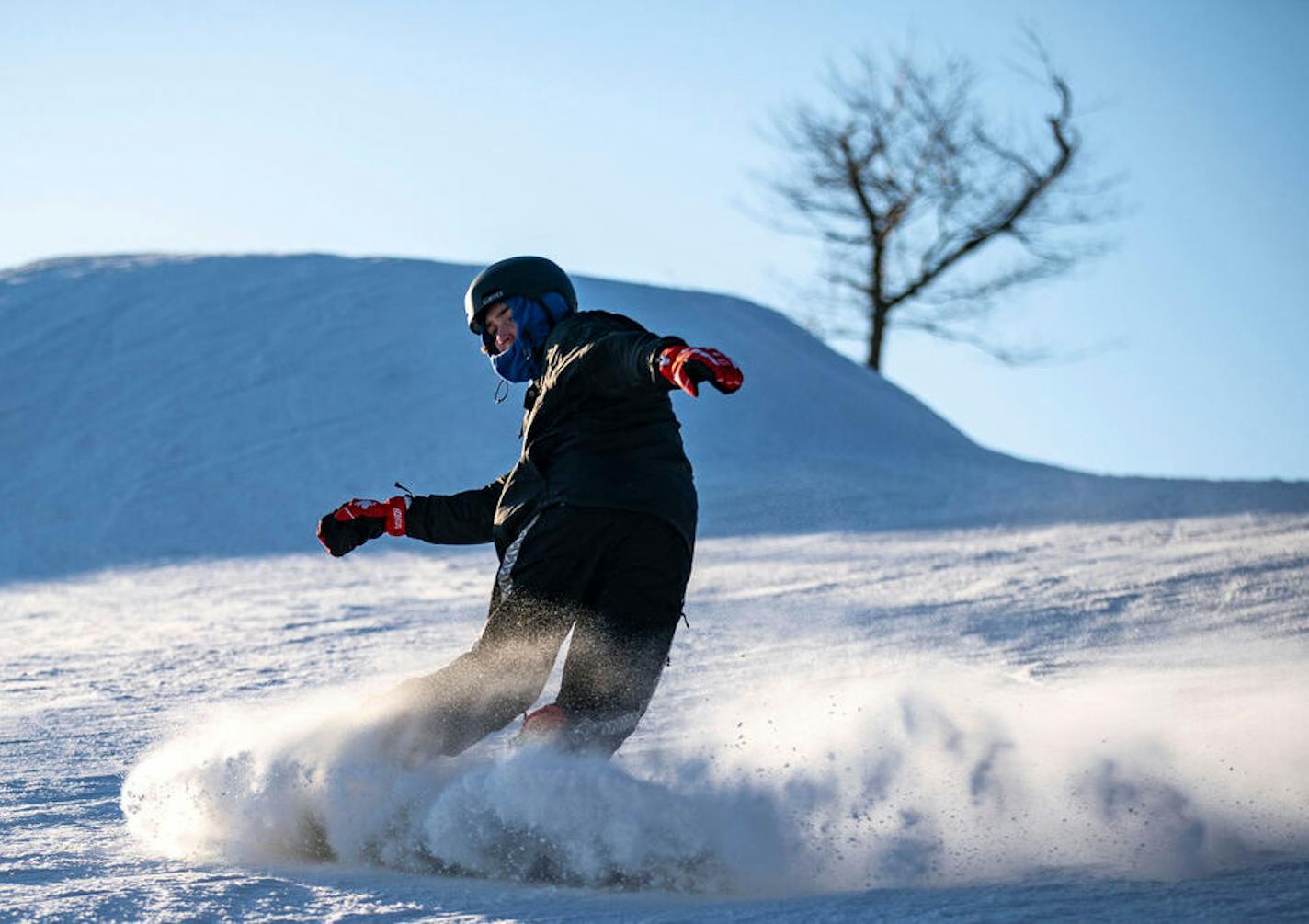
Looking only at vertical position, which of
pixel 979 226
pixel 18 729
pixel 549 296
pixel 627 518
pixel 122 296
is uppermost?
pixel 979 226

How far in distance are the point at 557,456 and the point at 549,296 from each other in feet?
1.36

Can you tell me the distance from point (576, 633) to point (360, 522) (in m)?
0.84

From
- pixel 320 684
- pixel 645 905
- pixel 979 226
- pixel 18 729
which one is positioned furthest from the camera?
pixel 979 226

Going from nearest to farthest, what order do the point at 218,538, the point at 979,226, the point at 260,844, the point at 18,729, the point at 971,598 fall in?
1. the point at 260,844
2. the point at 18,729
3. the point at 971,598
4. the point at 218,538
5. the point at 979,226

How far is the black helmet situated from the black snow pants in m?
0.55

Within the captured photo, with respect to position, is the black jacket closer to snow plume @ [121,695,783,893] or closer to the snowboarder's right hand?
the snowboarder's right hand

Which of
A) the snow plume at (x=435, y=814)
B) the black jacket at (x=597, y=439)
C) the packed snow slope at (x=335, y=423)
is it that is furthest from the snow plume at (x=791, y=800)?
the packed snow slope at (x=335, y=423)

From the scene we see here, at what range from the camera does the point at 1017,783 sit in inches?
142

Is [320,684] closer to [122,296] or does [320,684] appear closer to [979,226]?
[122,296]

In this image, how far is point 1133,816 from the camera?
11.1 ft

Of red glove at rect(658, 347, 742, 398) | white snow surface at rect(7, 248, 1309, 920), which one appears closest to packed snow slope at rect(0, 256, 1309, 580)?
white snow surface at rect(7, 248, 1309, 920)

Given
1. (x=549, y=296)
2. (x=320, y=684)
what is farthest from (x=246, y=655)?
(x=549, y=296)

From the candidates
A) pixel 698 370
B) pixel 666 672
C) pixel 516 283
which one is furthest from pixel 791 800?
pixel 666 672

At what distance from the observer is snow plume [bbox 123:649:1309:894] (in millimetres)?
3146
